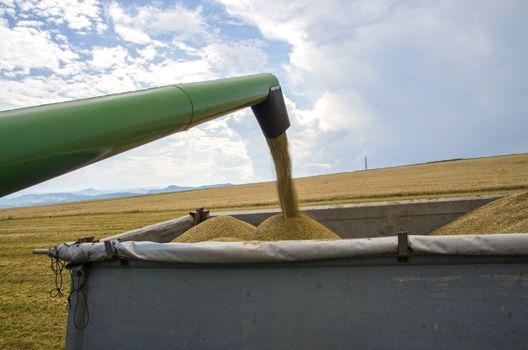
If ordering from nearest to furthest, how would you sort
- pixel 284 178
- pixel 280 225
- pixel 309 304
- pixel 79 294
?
pixel 309 304 → pixel 79 294 → pixel 280 225 → pixel 284 178

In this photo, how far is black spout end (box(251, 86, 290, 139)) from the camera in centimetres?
272

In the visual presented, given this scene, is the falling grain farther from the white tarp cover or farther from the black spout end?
the white tarp cover

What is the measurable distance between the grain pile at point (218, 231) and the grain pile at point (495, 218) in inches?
59.8

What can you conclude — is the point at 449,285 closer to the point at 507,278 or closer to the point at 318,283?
the point at 507,278

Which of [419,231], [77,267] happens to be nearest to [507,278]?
[77,267]

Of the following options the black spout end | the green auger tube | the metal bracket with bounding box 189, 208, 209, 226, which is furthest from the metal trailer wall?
the metal bracket with bounding box 189, 208, 209, 226

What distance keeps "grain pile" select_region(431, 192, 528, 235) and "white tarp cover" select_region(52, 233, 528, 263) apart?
1422 mm

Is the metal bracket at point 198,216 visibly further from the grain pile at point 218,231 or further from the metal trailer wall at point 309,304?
the metal trailer wall at point 309,304

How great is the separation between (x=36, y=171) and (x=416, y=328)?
136 cm

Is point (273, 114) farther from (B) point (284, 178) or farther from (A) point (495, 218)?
(A) point (495, 218)

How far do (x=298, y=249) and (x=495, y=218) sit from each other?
212 centimetres

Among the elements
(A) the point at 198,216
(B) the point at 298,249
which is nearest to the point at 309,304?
(B) the point at 298,249

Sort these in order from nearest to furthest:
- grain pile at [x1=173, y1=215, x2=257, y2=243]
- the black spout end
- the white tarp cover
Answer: the white tarp cover
the black spout end
grain pile at [x1=173, y1=215, x2=257, y2=243]

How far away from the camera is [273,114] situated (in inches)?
111
